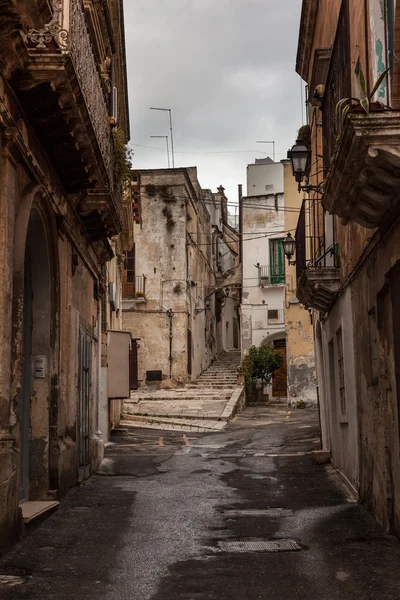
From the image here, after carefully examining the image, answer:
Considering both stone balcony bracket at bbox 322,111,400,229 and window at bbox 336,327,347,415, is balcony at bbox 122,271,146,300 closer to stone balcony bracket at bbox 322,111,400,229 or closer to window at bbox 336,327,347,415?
window at bbox 336,327,347,415

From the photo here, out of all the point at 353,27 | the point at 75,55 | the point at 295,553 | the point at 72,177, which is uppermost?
the point at 353,27

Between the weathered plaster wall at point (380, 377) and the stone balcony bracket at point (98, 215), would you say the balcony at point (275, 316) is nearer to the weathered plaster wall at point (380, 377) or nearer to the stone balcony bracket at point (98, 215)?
the stone balcony bracket at point (98, 215)

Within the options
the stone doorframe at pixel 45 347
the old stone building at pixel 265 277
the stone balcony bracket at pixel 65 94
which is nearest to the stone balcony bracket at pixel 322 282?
the stone balcony bracket at pixel 65 94

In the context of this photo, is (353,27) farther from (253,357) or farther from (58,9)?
(253,357)

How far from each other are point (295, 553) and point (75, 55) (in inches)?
224

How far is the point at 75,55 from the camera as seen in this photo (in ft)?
29.0

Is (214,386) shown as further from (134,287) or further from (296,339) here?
(134,287)

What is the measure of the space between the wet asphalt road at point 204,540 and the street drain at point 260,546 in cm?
9

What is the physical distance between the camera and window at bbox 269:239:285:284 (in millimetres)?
38562

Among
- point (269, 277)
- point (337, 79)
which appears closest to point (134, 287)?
point (269, 277)

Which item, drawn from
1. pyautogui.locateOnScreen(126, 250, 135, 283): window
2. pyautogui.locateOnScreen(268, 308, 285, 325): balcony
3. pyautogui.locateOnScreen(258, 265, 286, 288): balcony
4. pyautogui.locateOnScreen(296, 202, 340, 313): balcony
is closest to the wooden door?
pyautogui.locateOnScreen(268, 308, 285, 325): balcony

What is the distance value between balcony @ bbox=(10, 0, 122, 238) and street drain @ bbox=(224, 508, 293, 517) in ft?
15.4

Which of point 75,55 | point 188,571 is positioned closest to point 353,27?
point 75,55

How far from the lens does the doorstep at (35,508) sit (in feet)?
26.8
